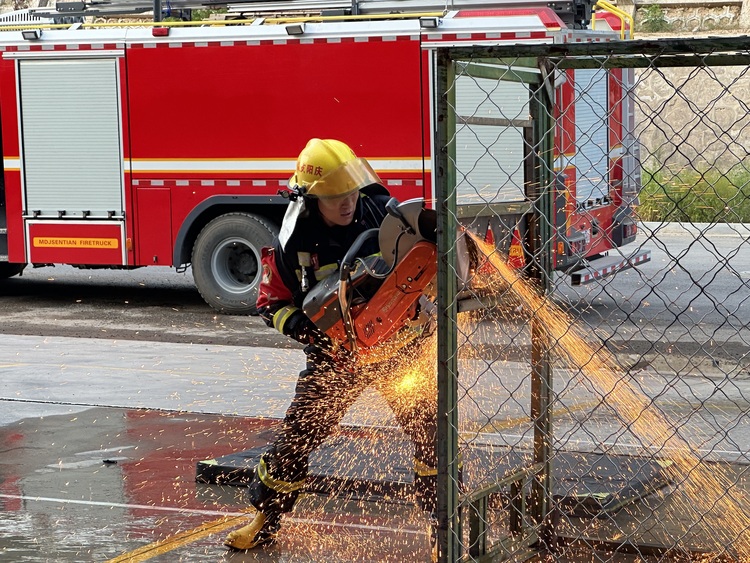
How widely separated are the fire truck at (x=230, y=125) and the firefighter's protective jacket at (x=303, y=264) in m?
5.92

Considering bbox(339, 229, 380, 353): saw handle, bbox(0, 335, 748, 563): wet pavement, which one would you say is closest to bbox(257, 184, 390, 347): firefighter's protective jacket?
bbox(339, 229, 380, 353): saw handle

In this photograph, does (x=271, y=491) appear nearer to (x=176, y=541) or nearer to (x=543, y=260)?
(x=176, y=541)

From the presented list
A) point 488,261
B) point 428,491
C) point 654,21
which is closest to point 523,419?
point 428,491

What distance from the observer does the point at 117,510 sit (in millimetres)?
5734

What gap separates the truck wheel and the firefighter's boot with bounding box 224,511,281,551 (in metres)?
10.3

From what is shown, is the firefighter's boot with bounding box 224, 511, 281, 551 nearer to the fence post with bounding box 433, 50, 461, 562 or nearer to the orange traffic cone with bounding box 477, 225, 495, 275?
the fence post with bounding box 433, 50, 461, 562

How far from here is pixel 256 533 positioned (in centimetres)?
514

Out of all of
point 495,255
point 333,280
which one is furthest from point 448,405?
point 333,280

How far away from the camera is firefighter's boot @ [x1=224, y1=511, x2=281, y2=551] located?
5.12m

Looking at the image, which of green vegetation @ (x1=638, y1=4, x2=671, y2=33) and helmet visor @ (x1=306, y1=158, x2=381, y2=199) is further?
green vegetation @ (x1=638, y1=4, x2=671, y2=33)

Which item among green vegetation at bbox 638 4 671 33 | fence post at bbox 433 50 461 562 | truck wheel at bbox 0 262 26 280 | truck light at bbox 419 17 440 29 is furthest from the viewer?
green vegetation at bbox 638 4 671 33

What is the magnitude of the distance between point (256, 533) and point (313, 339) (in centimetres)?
88

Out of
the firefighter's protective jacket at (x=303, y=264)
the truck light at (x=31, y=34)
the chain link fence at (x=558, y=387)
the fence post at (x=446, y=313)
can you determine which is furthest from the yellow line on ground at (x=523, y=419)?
the truck light at (x=31, y=34)

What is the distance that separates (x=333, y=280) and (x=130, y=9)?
10.1m
